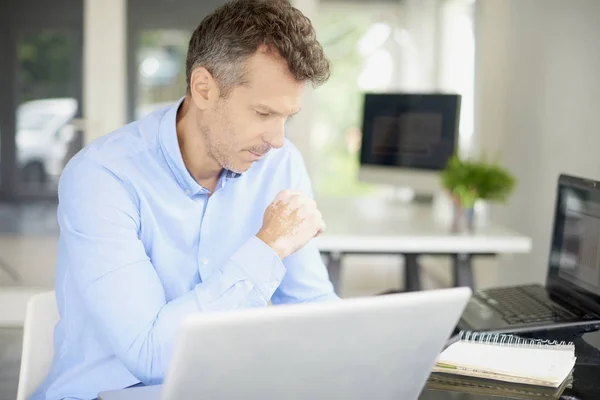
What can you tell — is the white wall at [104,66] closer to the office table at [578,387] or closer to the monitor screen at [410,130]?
the monitor screen at [410,130]

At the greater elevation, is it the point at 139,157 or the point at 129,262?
the point at 139,157

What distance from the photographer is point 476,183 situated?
11.0ft

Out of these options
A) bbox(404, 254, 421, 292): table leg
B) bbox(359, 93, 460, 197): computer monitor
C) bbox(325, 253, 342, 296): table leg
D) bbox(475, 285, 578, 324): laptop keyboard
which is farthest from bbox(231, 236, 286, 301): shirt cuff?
bbox(359, 93, 460, 197): computer monitor

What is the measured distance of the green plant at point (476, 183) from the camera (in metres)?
3.35

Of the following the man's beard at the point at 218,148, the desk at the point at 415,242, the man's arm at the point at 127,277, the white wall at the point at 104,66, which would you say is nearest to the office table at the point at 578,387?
the man's arm at the point at 127,277

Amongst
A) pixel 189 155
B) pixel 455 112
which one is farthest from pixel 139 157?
pixel 455 112

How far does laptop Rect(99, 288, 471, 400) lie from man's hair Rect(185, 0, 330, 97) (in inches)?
25.0

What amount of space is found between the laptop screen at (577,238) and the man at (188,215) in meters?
0.55

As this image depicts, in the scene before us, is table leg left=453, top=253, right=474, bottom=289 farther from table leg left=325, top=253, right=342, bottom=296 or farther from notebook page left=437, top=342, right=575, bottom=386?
notebook page left=437, top=342, right=575, bottom=386

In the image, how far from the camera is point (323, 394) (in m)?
1.02

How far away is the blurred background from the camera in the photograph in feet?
11.9

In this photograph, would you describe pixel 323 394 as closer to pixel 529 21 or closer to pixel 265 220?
pixel 265 220

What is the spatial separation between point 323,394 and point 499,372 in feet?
1.49

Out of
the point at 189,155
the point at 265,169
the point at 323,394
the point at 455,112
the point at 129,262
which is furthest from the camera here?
the point at 455,112
